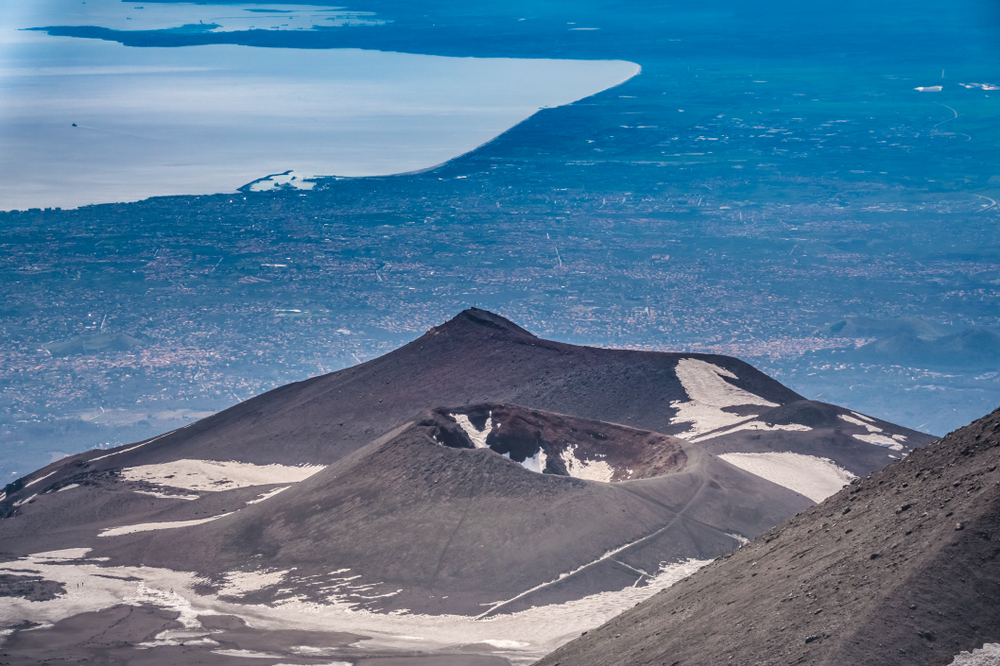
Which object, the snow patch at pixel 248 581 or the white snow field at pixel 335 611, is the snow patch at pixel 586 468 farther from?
the snow patch at pixel 248 581

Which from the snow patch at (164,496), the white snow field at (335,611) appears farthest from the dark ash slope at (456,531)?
the snow patch at (164,496)

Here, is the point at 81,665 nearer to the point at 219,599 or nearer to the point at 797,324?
the point at 219,599

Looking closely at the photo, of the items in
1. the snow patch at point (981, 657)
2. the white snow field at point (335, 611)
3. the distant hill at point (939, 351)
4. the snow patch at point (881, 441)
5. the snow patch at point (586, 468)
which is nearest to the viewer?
the snow patch at point (981, 657)

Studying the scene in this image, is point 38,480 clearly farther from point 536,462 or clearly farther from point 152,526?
point 536,462

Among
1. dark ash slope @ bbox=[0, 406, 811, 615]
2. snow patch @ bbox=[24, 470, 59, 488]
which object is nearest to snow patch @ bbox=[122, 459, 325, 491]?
snow patch @ bbox=[24, 470, 59, 488]

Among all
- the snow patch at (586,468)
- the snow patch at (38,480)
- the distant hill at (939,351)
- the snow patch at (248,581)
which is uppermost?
the snow patch at (586,468)

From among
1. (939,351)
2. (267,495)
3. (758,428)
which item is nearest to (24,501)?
(267,495)
